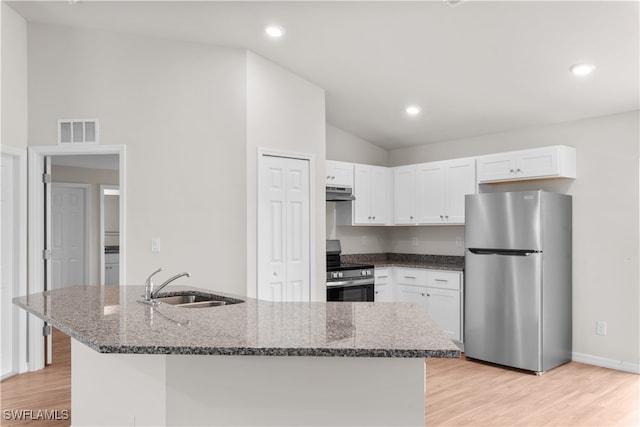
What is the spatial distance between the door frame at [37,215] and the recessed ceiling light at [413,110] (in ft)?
9.38

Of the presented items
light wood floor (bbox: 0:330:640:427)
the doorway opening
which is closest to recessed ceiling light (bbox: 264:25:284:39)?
the doorway opening

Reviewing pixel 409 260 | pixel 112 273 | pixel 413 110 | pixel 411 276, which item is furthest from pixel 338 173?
pixel 112 273

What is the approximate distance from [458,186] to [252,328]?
13.0ft

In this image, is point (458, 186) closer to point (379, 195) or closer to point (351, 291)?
point (379, 195)

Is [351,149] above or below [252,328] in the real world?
above

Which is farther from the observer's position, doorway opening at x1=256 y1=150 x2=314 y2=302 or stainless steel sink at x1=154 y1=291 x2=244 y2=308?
doorway opening at x1=256 y1=150 x2=314 y2=302

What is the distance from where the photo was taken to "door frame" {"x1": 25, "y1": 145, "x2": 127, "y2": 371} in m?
4.37

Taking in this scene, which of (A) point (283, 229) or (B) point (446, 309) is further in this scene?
(B) point (446, 309)

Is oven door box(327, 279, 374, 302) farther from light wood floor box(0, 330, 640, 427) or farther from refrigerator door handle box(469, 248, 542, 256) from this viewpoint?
refrigerator door handle box(469, 248, 542, 256)

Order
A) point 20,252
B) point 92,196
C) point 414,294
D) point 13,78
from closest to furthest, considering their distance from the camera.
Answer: point 13,78 → point 20,252 → point 414,294 → point 92,196

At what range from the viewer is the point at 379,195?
6109mm

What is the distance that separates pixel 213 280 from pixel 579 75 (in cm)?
351

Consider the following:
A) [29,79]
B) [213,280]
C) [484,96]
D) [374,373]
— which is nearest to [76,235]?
[29,79]

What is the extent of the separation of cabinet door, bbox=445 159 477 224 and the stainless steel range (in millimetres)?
A: 1087
